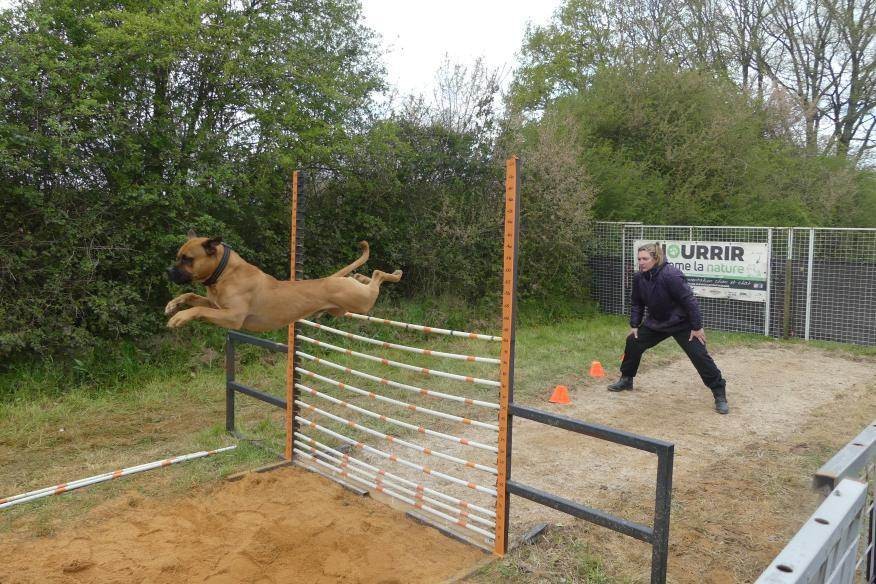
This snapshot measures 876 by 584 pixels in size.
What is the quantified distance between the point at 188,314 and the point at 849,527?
10.1 feet

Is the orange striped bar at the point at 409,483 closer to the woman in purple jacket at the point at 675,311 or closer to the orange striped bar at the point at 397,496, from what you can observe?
the orange striped bar at the point at 397,496

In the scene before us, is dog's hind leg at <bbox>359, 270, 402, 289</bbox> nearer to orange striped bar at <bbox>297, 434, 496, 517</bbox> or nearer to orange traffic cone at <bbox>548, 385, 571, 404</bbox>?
orange striped bar at <bbox>297, 434, 496, 517</bbox>

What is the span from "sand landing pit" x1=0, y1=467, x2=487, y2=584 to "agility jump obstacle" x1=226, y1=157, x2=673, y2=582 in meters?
0.28

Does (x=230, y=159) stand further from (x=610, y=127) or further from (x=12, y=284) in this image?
(x=610, y=127)

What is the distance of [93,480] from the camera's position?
5094 millimetres

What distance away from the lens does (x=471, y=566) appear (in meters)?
3.92

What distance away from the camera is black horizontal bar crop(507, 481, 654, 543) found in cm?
328

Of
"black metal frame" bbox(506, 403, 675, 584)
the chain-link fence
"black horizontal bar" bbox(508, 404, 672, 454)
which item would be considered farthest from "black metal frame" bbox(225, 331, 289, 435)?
the chain-link fence

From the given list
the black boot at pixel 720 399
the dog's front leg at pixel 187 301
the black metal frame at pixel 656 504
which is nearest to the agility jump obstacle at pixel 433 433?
the black metal frame at pixel 656 504

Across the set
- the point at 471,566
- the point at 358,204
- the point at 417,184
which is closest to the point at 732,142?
the point at 417,184

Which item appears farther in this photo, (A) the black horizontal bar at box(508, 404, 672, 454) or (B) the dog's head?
(B) the dog's head

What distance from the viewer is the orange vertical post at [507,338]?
3.75 meters

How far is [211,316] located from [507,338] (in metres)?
1.77

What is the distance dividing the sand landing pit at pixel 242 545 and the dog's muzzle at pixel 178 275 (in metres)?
1.89
